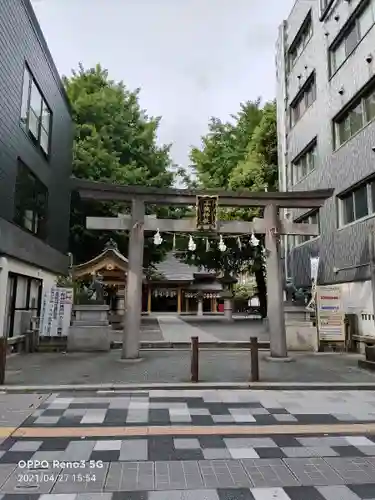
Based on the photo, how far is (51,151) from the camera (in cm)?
1777

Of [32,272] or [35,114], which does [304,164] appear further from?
[32,272]

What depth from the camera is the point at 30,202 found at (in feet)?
50.9

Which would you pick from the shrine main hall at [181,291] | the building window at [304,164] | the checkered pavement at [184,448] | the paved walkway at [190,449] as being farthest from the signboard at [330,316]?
the shrine main hall at [181,291]

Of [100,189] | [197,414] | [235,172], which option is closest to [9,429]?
[197,414]

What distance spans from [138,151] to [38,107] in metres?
11.7

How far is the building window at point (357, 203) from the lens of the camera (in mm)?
14625

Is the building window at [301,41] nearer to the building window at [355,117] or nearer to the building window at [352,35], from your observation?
the building window at [352,35]

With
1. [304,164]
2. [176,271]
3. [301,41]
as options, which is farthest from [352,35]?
[176,271]

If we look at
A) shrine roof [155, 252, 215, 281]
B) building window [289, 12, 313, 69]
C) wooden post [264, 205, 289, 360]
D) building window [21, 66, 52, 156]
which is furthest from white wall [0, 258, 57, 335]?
building window [289, 12, 313, 69]

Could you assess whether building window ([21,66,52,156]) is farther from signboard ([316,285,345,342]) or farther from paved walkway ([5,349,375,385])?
signboard ([316,285,345,342])

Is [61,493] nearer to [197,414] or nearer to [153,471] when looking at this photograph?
[153,471]

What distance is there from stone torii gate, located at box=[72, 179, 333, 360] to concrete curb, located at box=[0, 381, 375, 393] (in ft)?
10.7

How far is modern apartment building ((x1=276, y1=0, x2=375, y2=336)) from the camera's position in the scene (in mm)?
14836

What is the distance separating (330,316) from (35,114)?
45.9 ft
